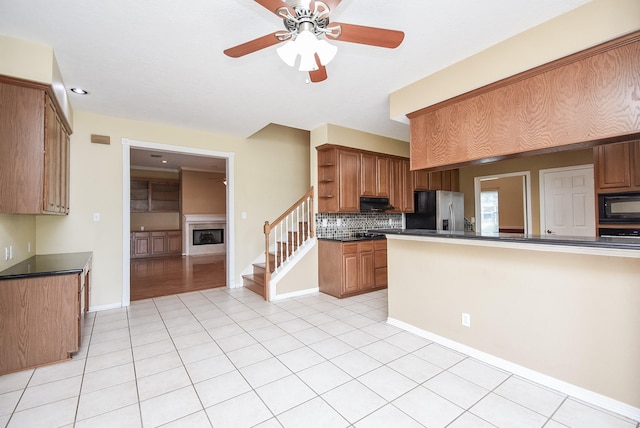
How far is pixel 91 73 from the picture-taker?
9.00 feet

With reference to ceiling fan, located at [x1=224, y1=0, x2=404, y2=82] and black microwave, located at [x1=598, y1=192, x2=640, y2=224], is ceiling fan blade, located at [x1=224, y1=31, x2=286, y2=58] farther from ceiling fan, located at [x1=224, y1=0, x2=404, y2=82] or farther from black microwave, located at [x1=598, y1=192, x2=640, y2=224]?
black microwave, located at [x1=598, y1=192, x2=640, y2=224]

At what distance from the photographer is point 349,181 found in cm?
464

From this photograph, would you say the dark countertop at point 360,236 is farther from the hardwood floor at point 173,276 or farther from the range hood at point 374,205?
the hardwood floor at point 173,276

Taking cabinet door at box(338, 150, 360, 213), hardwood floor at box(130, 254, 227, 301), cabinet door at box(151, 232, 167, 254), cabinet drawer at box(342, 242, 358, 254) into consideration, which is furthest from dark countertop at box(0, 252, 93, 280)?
cabinet door at box(151, 232, 167, 254)

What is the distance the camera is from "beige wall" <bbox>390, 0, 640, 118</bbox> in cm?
178

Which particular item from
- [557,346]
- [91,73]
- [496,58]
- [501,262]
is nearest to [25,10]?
[91,73]

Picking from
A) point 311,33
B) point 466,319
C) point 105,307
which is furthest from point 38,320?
point 466,319

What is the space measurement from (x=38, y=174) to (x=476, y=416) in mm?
3749

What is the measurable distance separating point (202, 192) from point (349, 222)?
19.4ft

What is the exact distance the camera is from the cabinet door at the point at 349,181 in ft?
14.9

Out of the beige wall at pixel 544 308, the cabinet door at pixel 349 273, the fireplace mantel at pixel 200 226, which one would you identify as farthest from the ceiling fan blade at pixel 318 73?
the fireplace mantel at pixel 200 226

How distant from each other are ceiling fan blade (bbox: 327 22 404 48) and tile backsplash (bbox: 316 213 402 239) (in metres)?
3.22

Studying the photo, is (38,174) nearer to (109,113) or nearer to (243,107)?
(109,113)

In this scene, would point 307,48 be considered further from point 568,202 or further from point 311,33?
point 568,202
